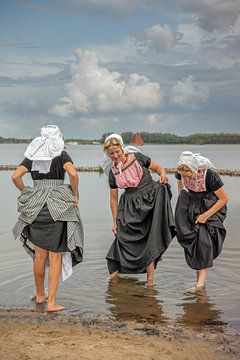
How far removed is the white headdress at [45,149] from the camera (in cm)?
604

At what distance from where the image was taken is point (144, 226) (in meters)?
7.35

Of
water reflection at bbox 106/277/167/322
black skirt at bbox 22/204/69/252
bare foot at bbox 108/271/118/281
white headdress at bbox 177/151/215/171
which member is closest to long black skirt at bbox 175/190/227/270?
white headdress at bbox 177/151/215/171

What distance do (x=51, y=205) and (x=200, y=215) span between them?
1.94m

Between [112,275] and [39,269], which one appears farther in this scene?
[112,275]

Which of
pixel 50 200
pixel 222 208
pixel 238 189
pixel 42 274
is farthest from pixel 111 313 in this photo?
pixel 238 189

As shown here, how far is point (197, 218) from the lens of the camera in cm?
714

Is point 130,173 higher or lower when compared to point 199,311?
higher

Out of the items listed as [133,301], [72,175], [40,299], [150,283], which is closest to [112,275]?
[150,283]

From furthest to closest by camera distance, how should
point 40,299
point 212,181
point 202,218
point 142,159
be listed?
point 142,159
point 202,218
point 212,181
point 40,299

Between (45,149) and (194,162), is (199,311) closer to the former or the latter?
(194,162)

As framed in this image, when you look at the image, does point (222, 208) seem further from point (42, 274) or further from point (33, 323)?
point (33, 323)

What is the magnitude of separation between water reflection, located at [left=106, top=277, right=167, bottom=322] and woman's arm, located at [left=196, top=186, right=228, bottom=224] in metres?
0.99

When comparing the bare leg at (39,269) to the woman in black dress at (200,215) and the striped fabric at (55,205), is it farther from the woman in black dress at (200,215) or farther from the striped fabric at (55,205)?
the woman in black dress at (200,215)

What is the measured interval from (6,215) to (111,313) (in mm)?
8122
